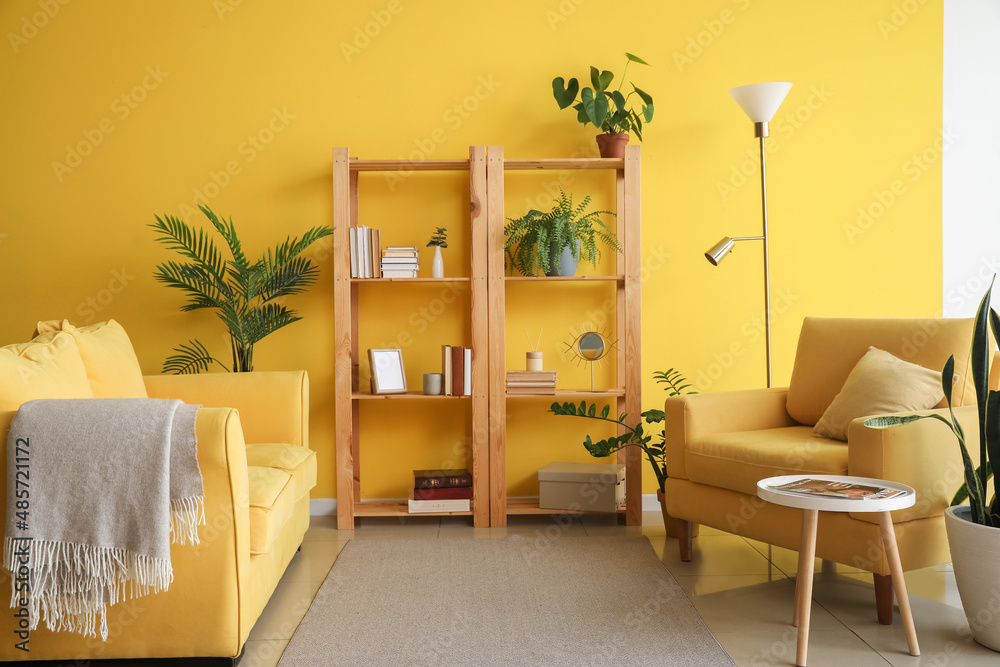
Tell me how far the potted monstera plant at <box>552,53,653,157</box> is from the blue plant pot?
516mm

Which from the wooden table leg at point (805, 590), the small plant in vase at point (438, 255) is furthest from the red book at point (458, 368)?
the wooden table leg at point (805, 590)

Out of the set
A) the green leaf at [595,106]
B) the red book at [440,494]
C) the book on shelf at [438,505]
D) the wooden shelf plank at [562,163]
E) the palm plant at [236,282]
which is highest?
the green leaf at [595,106]

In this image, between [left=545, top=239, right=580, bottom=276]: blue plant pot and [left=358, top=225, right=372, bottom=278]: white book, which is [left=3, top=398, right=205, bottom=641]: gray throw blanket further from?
[left=545, top=239, right=580, bottom=276]: blue plant pot

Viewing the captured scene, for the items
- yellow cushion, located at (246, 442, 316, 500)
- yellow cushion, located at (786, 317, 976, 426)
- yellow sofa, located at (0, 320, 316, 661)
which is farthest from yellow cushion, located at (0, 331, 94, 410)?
yellow cushion, located at (786, 317, 976, 426)

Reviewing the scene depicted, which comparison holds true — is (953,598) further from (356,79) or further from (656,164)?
(356,79)

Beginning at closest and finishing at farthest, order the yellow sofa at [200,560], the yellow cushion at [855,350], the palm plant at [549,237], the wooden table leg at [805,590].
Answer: the yellow sofa at [200,560] < the wooden table leg at [805,590] < the yellow cushion at [855,350] < the palm plant at [549,237]

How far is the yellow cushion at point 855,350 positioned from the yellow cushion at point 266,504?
2.07 metres

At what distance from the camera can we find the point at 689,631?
232 cm

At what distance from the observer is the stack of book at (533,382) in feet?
11.8

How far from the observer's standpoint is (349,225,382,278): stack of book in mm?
3609

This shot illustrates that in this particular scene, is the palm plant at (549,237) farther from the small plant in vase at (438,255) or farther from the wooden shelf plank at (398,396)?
the wooden shelf plank at (398,396)

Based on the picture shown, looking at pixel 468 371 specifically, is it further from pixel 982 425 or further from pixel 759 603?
pixel 982 425

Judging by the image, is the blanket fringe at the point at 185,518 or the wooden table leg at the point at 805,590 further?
the wooden table leg at the point at 805,590

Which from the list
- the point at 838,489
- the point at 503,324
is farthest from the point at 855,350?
the point at 503,324
